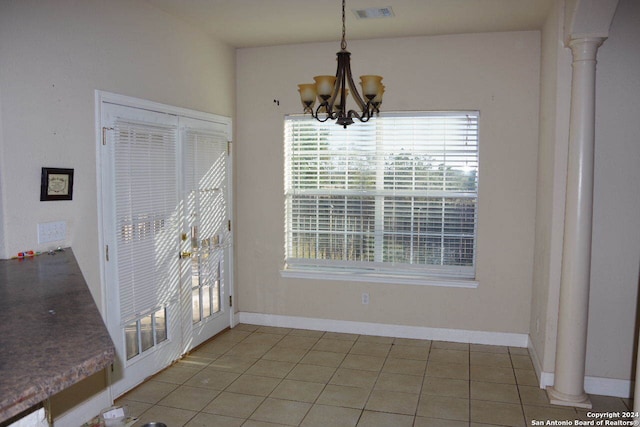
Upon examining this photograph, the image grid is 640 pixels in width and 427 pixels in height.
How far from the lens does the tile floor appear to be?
10.6ft

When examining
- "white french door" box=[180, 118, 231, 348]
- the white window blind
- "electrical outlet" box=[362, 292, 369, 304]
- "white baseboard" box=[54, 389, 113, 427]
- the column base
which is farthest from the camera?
"electrical outlet" box=[362, 292, 369, 304]

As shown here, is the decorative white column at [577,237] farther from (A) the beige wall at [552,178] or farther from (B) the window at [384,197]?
(B) the window at [384,197]

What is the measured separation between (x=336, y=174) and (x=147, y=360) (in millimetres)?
2337

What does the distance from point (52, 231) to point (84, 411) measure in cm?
113

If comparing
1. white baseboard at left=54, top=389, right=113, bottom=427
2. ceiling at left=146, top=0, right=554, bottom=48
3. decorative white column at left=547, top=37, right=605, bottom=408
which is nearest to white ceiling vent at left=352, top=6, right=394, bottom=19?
ceiling at left=146, top=0, right=554, bottom=48

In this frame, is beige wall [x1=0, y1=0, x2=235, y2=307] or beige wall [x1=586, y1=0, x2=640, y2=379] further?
beige wall [x1=586, y1=0, x2=640, y2=379]

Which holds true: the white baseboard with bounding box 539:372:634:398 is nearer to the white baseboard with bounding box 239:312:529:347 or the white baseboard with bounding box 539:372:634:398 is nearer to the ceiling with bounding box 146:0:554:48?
the white baseboard with bounding box 239:312:529:347

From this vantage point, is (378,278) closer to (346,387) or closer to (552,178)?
(346,387)

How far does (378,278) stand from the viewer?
482 centimetres

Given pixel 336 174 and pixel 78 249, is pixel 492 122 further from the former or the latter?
pixel 78 249

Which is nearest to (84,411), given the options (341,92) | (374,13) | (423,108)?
(341,92)

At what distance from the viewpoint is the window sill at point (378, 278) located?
183 inches

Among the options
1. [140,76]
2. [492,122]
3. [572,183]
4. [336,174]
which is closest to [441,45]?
[492,122]

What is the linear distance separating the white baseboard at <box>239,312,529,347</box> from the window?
0.47 metres
